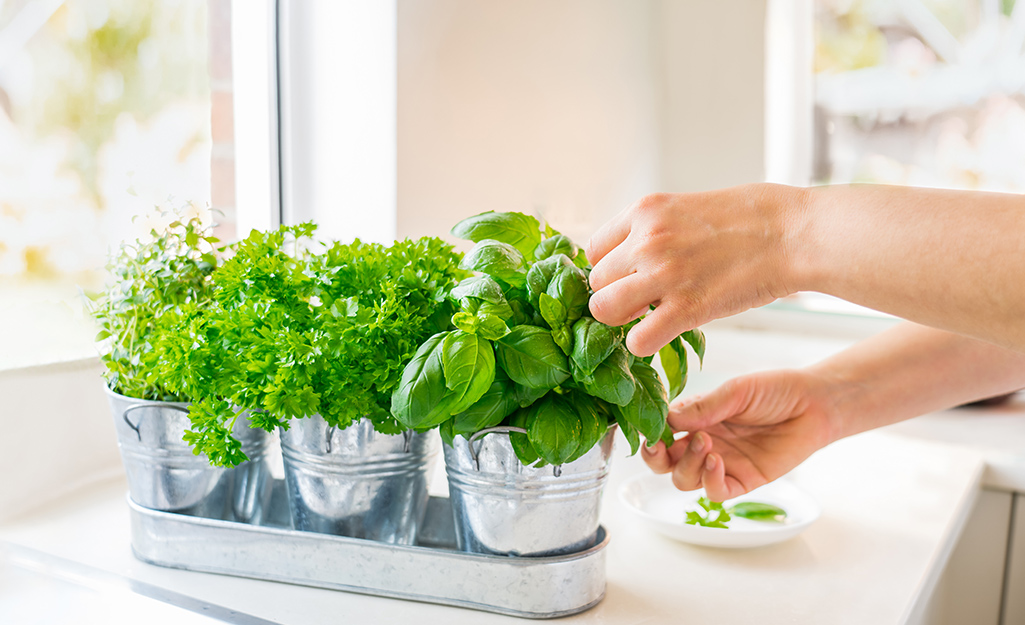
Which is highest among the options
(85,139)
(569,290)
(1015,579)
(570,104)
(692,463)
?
(570,104)

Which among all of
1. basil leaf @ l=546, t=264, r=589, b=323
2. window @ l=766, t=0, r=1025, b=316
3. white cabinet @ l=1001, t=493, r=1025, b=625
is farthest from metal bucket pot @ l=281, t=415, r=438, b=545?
window @ l=766, t=0, r=1025, b=316

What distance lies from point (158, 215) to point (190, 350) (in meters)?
0.50

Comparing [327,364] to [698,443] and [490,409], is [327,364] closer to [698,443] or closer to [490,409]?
[490,409]

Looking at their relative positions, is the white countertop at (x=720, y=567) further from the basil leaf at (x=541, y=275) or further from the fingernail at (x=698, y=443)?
the basil leaf at (x=541, y=275)

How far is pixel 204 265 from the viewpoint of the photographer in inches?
30.7

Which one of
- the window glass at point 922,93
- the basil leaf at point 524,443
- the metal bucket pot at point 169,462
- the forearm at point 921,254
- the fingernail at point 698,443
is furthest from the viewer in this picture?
the window glass at point 922,93

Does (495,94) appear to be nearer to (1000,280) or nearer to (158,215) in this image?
(158,215)

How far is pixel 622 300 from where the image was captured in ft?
1.88

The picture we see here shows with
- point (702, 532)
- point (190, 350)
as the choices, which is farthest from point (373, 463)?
point (702, 532)

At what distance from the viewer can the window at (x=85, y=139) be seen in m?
0.89

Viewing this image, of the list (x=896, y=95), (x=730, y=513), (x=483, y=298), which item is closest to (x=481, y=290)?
(x=483, y=298)

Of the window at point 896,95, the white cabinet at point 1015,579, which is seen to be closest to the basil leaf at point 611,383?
the white cabinet at point 1015,579

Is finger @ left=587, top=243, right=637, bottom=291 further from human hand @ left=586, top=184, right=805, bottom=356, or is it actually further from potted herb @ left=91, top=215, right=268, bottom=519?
potted herb @ left=91, top=215, right=268, bottom=519

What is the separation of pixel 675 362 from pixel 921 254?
231 millimetres
